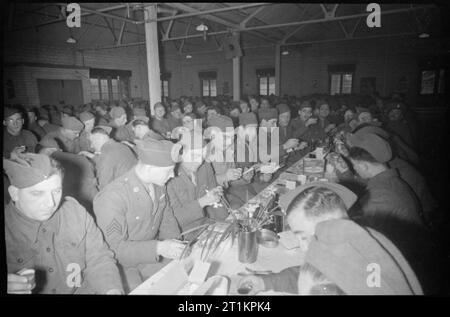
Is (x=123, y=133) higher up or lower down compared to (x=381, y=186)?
higher up

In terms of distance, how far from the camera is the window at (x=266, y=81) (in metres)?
16.7

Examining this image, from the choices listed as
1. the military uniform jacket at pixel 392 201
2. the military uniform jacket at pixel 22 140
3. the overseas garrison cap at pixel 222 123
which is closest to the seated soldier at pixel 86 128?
the military uniform jacket at pixel 22 140

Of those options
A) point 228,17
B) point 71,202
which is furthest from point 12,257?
point 228,17

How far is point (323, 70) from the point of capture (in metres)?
15.1

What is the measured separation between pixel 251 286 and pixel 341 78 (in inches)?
591

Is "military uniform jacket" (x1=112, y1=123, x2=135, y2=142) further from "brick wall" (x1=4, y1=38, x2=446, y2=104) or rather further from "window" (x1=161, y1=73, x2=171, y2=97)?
"window" (x1=161, y1=73, x2=171, y2=97)

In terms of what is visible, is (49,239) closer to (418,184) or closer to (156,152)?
(156,152)

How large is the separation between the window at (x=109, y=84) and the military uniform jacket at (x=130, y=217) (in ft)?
39.7

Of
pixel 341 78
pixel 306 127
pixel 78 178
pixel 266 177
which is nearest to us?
pixel 78 178

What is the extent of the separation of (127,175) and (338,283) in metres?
1.92

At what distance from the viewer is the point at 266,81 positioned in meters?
17.1

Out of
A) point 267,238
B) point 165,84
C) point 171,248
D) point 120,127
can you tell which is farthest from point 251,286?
point 165,84

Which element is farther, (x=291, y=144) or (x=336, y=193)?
(x=291, y=144)
